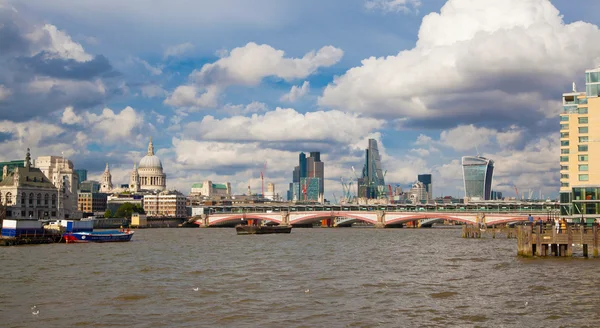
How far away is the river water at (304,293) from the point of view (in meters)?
31.0

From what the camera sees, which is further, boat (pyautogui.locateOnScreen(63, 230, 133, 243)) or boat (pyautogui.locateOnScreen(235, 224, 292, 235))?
boat (pyautogui.locateOnScreen(235, 224, 292, 235))

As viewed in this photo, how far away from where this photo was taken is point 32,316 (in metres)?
32.2

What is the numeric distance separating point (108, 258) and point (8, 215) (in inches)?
4731

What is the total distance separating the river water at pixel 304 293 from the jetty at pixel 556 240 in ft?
4.92

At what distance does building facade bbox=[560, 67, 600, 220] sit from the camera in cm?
8556

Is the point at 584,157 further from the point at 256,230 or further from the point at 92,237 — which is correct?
the point at 256,230

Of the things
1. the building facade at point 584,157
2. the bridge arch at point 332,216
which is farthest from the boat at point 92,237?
the bridge arch at point 332,216

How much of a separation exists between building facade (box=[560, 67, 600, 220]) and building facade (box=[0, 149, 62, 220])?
131777mm

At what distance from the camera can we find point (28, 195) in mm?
183000

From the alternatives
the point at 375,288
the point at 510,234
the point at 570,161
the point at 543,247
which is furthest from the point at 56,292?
the point at 510,234

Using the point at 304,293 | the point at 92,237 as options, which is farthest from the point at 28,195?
the point at 304,293

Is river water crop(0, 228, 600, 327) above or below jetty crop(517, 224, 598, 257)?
below

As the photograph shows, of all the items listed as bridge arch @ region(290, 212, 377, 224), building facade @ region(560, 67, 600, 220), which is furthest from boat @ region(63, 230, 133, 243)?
bridge arch @ region(290, 212, 377, 224)

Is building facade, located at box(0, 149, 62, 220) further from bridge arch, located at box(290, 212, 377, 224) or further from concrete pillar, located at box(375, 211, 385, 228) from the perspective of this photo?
concrete pillar, located at box(375, 211, 385, 228)
